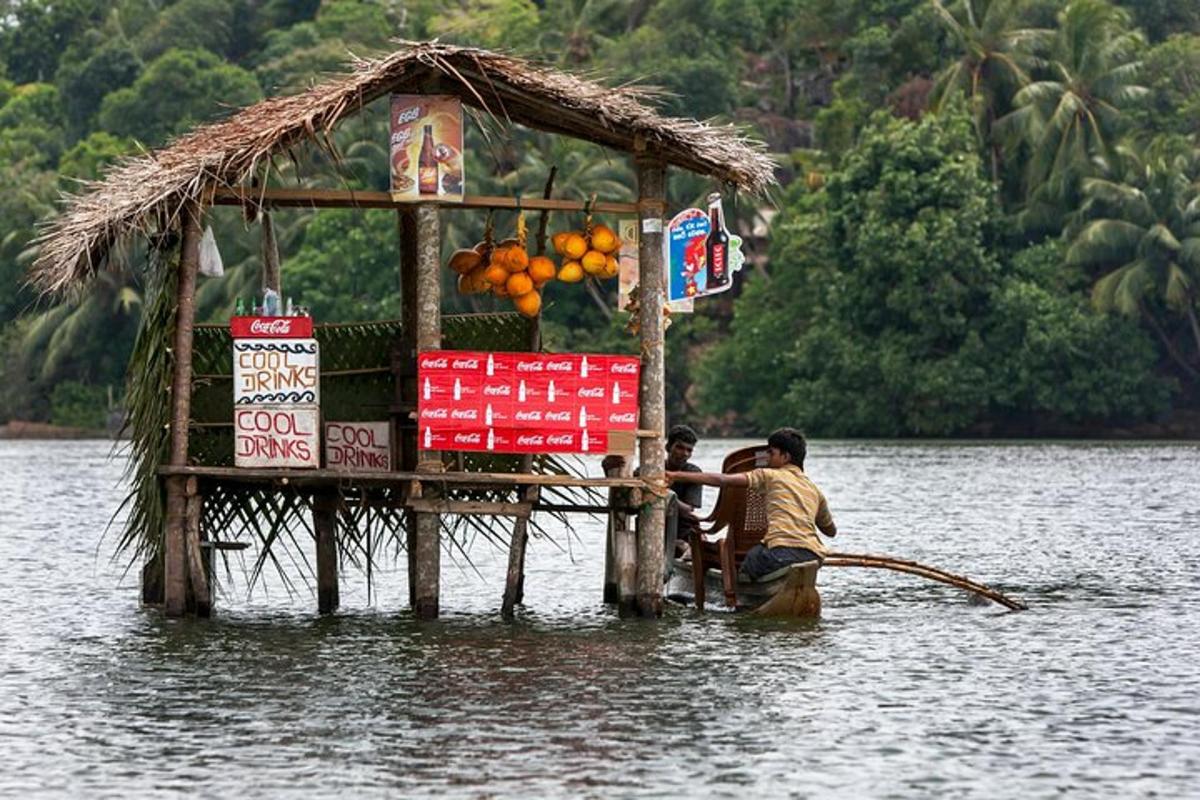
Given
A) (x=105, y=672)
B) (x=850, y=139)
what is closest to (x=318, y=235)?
(x=850, y=139)

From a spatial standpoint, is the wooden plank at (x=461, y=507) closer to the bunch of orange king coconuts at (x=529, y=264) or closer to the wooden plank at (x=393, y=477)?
the wooden plank at (x=393, y=477)

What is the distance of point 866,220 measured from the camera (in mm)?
66688

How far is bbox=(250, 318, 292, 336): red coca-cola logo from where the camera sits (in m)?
18.2

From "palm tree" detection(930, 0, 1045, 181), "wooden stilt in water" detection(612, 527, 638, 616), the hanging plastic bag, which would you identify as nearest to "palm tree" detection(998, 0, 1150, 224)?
"palm tree" detection(930, 0, 1045, 181)

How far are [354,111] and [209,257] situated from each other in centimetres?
172

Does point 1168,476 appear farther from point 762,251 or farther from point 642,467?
point 762,251

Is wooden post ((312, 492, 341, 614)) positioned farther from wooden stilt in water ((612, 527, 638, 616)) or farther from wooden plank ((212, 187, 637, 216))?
wooden plank ((212, 187, 637, 216))

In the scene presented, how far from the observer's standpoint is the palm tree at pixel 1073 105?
218 feet

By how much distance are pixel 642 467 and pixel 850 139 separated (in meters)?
57.6

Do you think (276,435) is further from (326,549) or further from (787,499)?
(787,499)

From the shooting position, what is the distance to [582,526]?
34.8 meters

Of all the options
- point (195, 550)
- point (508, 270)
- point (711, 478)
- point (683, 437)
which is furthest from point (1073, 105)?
point (195, 550)

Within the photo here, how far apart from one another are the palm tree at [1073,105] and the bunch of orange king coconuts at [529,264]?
48.2 metres

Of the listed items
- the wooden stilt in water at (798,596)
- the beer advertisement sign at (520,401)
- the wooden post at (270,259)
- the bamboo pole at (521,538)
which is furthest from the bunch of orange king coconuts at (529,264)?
the wooden stilt in water at (798,596)
